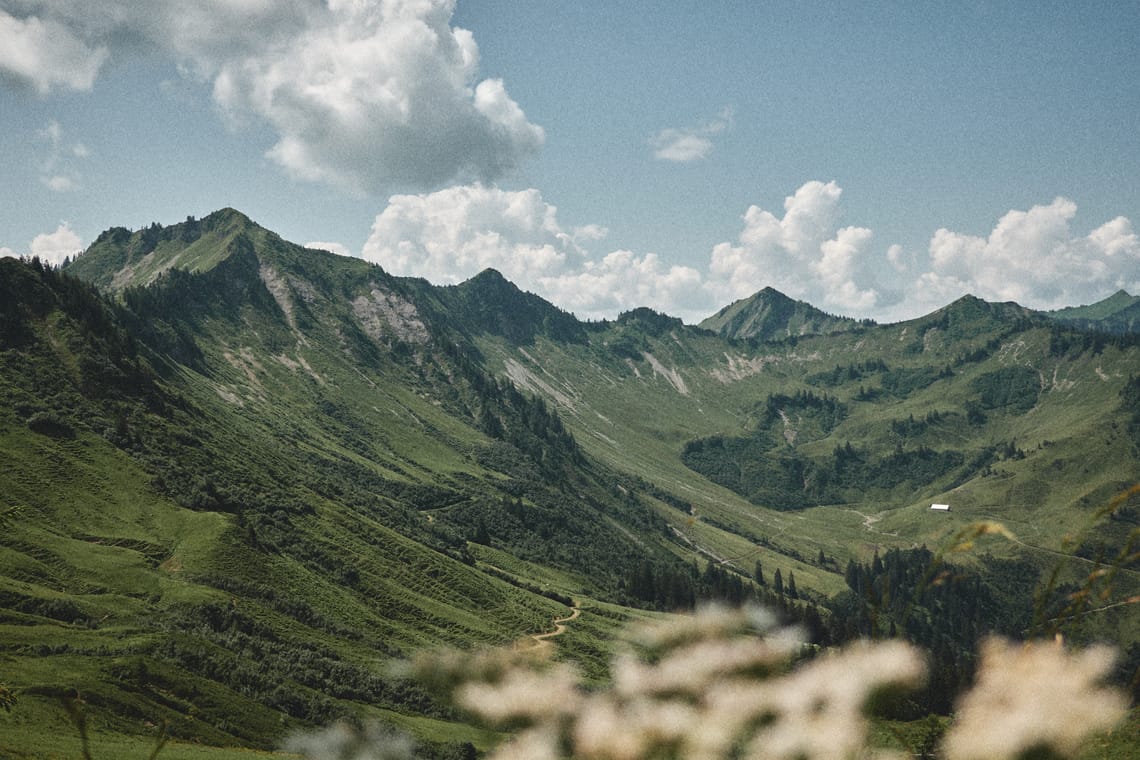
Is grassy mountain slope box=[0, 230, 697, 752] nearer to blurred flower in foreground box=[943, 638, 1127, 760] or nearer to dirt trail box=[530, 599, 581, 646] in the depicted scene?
dirt trail box=[530, 599, 581, 646]

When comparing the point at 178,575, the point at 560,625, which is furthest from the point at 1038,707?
the point at 560,625

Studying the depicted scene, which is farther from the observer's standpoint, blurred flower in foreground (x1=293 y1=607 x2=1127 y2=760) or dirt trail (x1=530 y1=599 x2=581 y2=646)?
dirt trail (x1=530 y1=599 x2=581 y2=646)

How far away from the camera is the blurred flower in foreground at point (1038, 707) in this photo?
3244 mm

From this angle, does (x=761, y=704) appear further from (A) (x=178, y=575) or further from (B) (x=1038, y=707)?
(A) (x=178, y=575)

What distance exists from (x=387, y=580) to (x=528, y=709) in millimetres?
169511

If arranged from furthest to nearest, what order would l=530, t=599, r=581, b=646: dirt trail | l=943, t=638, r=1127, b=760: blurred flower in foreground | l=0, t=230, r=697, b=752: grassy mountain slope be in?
l=530, t=599, r=581, b=646: dirt trail, l=0, t=230, r=697, b=752: grassy mountain slope, l=943, t=638, r=1127, b=760: blurred flower in foreground

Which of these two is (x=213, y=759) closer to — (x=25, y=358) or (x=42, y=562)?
(x=42, y=562)

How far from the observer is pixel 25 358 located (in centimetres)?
16738

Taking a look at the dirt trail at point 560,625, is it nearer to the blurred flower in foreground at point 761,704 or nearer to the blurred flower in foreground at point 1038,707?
the blurred flower in foreground at point 761,704

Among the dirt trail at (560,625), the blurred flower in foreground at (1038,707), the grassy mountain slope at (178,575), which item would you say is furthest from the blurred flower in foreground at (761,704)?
the dirt trail at (560,625)

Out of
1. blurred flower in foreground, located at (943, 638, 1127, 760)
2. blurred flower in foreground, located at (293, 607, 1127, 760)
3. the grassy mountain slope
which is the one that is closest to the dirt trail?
the grassy mountain slope

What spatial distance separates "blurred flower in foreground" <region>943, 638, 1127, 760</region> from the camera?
3.24 m

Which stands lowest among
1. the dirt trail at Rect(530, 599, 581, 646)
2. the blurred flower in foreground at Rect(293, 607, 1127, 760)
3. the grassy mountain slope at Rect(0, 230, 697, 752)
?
the dirt trail at Rect(530, 599, 581, 646)

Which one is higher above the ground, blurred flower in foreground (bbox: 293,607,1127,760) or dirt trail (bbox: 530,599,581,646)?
blurred flower in foreground (bbox: 293,607,1127,760)
